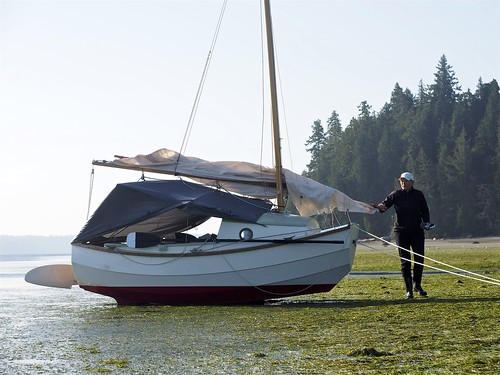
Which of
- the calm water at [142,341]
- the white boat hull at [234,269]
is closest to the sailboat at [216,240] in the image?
the white boat hull at [234,269]

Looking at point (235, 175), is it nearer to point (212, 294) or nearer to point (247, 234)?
point (247, 234)

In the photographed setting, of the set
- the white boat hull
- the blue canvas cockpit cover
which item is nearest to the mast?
the blue canvas cockpit cover

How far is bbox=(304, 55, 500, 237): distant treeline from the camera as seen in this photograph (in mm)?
107750

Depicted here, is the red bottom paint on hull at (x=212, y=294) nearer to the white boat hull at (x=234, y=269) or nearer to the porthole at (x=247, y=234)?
the white boat hull at (x=234, y=269)

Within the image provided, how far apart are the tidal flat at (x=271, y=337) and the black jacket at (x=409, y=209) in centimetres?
127

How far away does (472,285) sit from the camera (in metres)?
20.8

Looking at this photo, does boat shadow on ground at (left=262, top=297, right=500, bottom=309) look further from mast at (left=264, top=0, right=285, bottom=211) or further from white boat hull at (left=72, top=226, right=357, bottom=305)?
mast at (left=264, top=0, right=285, bottom=211)

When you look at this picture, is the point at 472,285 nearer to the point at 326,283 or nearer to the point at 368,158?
the point at 326,283

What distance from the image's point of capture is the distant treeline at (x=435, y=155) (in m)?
108

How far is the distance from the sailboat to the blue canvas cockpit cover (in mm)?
20

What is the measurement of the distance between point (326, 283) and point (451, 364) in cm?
925

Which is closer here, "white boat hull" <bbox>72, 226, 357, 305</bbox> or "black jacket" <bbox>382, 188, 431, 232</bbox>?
"black jacket" <bbox>382, 188, 431, 232</bbox>

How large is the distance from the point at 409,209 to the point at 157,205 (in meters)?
4.96

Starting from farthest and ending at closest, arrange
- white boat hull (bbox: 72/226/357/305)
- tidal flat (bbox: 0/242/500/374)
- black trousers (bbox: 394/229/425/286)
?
white boat hull (bbox: 72/226/357/305) → black trousers (bbox: 394/229/425/286) → tidal flat (bbox: 0/242/500/374)
